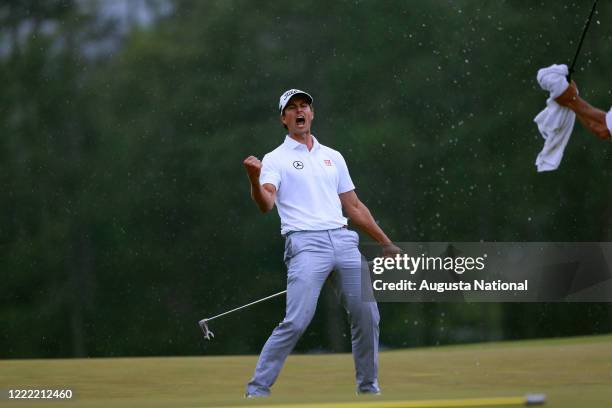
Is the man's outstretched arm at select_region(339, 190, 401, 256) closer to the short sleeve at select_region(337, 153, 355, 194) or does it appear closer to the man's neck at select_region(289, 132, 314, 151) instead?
the short sleeve at select_region(337, 153, 355, 194)

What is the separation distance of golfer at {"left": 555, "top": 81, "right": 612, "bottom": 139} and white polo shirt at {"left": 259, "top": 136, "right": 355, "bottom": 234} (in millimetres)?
1358

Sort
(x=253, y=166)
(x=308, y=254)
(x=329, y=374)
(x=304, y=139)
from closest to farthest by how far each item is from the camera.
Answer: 1. (x=253, y=166)
2. (x=308, y=254)
3. (x=304, y=139)
4. (x=329, y=374)

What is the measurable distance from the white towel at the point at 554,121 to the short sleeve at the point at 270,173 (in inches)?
52.7

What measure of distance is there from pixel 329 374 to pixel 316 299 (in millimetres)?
1494

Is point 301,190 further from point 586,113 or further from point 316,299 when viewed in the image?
point 586,113

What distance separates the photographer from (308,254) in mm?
5285

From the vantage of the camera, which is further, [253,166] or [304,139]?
[304,139]

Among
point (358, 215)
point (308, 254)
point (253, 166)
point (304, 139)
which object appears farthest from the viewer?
point (358, 215)

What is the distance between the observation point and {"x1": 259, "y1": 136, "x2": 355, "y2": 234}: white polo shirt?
17.5 feet

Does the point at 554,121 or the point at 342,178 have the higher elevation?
the point at 342,178

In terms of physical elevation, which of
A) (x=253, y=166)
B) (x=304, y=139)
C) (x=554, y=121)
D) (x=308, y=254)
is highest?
(x=304, y=139)

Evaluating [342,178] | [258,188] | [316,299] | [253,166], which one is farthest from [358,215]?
[253,166]

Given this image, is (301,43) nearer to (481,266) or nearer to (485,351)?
(481,266)

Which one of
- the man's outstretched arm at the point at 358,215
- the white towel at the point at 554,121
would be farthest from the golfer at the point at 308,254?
the white towel at the point at 554,121
